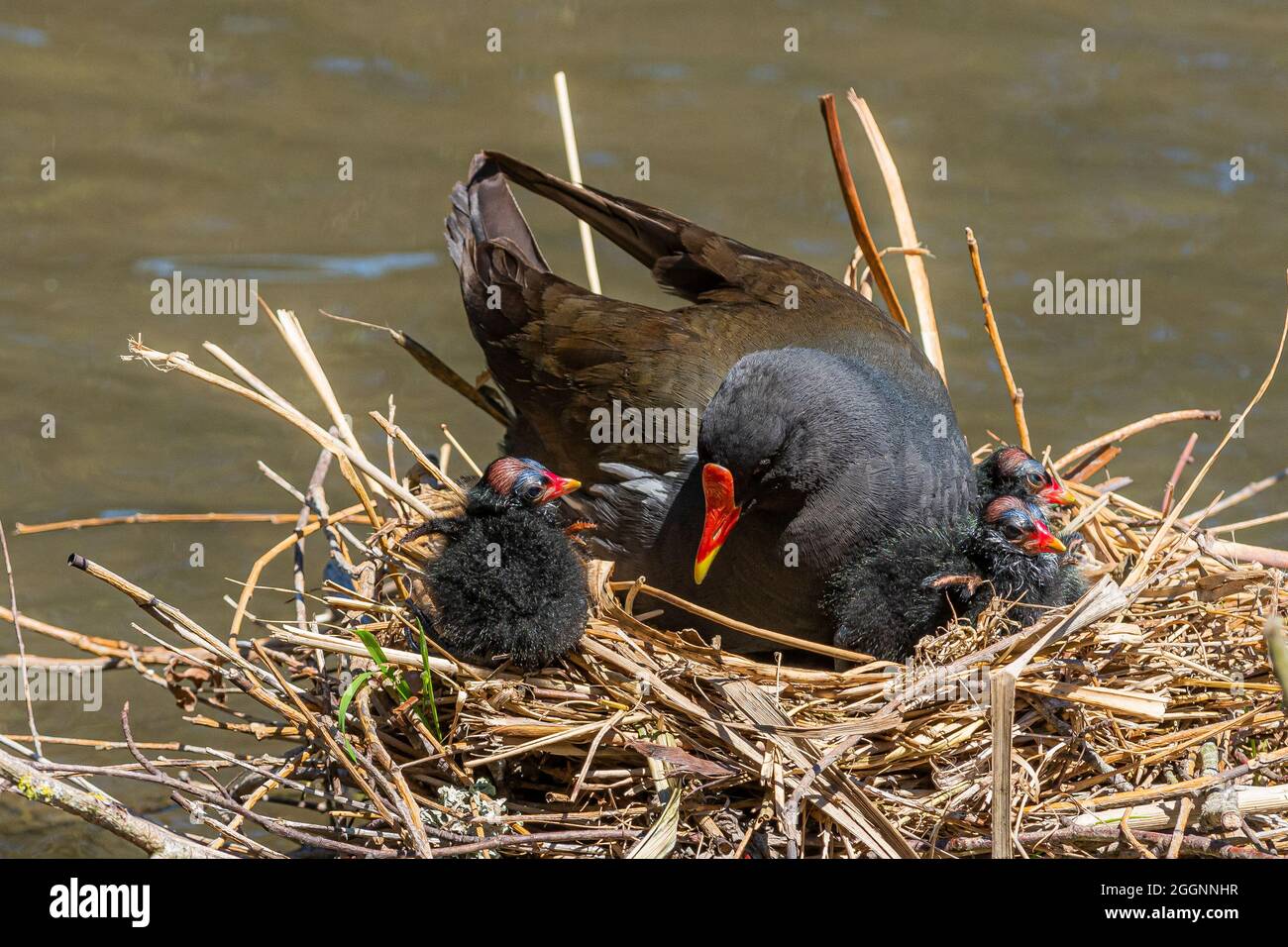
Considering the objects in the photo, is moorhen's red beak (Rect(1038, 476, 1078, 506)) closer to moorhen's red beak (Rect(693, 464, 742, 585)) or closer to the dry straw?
the dry straw

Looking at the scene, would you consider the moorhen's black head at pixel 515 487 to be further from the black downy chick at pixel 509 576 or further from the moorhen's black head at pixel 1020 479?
the moorhen's black head at pixel 1020 479

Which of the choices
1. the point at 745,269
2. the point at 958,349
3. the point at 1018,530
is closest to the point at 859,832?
the point at 1018,530

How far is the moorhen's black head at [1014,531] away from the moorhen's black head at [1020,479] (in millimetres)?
225

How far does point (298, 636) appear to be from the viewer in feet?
12.0

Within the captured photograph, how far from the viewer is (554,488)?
13.1ft

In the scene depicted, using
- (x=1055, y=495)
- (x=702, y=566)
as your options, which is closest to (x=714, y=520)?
(x=702, y=566)

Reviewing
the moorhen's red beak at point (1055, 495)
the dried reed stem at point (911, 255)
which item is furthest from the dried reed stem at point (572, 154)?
the moorhen's red beak at point (1055, 495)

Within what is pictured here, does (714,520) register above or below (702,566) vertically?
above

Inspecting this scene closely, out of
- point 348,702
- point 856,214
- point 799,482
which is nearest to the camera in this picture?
point 348,702

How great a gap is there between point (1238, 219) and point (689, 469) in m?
4.37

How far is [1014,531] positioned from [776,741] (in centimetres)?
85

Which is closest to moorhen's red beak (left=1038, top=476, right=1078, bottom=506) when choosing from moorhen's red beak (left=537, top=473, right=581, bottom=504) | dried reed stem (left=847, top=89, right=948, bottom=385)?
dried reed stem (left=847, top=89, right=948, bottom=385)

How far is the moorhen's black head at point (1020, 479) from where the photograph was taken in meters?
4.26

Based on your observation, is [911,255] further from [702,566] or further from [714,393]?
[702,566]
